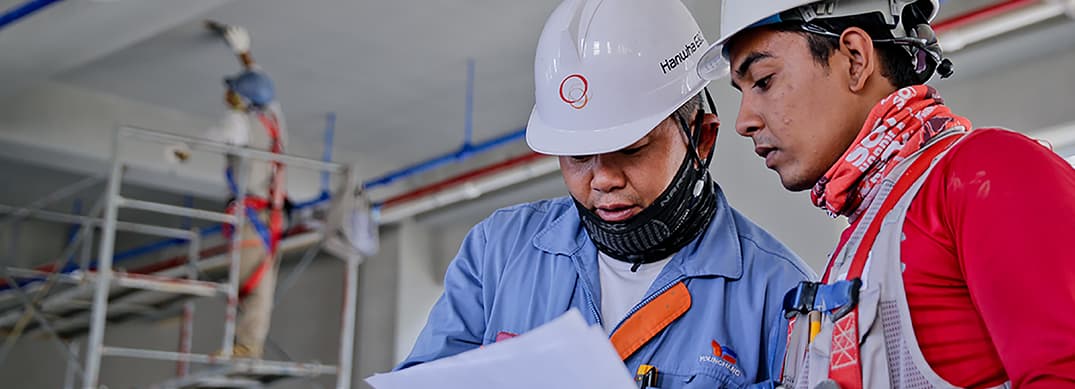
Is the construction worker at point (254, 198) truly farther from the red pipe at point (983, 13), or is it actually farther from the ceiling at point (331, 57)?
the red pipe at point (983, 13)

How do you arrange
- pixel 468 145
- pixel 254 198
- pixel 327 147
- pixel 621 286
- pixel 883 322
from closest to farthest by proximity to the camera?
pixel 883 322 < pixel 621 286 < pixel 254 198 < pixel 468 145 < pixel 327 147

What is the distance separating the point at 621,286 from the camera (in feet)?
8.04

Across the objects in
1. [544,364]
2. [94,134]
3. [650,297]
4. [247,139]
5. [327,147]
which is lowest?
[544,364]

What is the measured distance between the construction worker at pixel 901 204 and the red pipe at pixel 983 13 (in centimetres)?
490

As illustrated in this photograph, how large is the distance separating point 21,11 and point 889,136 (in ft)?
22.1

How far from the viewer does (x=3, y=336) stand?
10.5 metres

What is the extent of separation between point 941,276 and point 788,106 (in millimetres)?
398

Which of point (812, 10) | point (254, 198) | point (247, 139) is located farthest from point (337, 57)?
point (812, 10)

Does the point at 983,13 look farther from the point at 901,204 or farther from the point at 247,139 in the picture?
the point at 901,204

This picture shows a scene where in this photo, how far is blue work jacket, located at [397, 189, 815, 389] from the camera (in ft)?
7.37

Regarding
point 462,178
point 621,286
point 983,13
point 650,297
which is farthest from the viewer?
point 462,178

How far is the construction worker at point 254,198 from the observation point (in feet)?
26.6

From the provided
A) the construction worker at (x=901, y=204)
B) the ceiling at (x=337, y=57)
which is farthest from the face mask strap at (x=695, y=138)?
the ceiling at (x=337, y=57)

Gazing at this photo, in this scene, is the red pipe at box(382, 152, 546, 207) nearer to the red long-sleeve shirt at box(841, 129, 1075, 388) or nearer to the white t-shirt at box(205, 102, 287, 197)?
the white t-shirt at box(205, 102, 287, 197)
